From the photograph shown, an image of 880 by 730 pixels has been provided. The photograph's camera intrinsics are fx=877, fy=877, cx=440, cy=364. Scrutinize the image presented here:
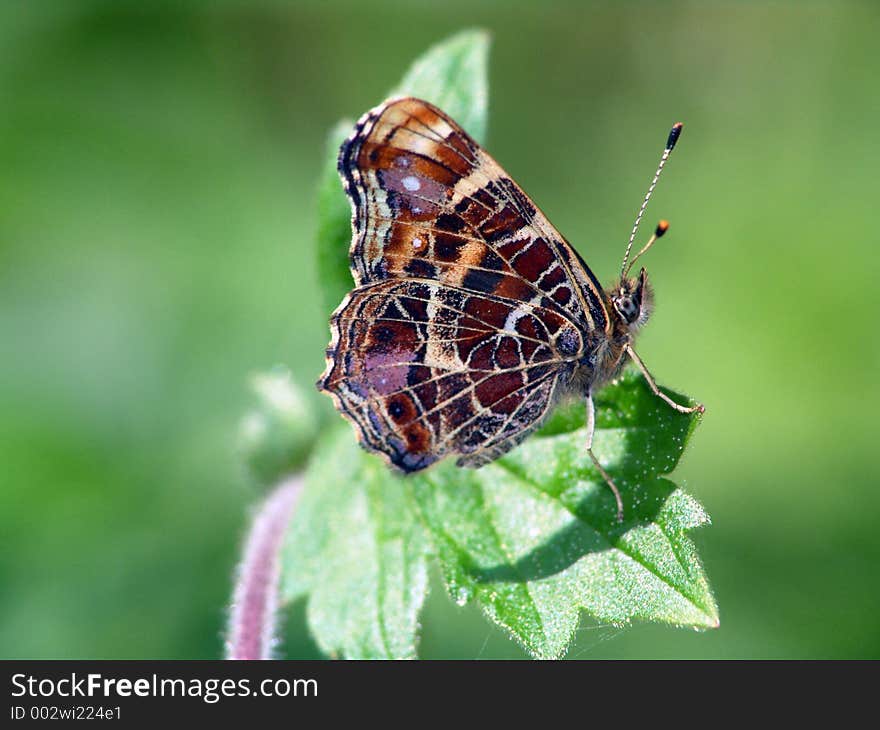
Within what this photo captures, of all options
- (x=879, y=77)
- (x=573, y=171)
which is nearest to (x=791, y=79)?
(x=879, y=77)

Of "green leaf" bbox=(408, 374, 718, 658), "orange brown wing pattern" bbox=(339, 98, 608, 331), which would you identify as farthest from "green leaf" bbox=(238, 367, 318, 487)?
"orange brown wing pattern" bbox=(339, 98, 608, 331)

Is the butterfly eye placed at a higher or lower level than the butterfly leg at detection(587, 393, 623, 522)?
higher

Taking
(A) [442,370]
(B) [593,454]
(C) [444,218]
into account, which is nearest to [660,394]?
(B) [593,454]

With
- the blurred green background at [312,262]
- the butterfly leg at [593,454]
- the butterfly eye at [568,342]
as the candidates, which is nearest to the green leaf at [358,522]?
the butterfly leg at [593,454]

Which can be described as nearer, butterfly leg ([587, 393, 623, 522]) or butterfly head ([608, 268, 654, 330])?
butterfly leg ([587, 393, 623, 522])

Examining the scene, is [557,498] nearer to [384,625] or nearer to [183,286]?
[384,625]

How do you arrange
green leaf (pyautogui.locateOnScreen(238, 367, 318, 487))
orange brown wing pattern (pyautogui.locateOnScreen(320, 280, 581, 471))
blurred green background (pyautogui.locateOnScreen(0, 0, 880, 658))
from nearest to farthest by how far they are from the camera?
orange brown wing pattern (pyautogui.locateOnScreen(320, 280, 581, 471))
green leaf (pyautogui.locateOnScreen(238, 367, 318, 487))
blurred green background (pyautogui.locateOnScreen(0, 0, 880, 658))

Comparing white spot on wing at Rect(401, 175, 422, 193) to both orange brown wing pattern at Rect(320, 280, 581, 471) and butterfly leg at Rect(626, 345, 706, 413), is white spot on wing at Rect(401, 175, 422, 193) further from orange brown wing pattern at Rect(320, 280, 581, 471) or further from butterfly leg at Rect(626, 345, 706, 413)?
butterfly leg at Rect(626, 345, 706, 413)
